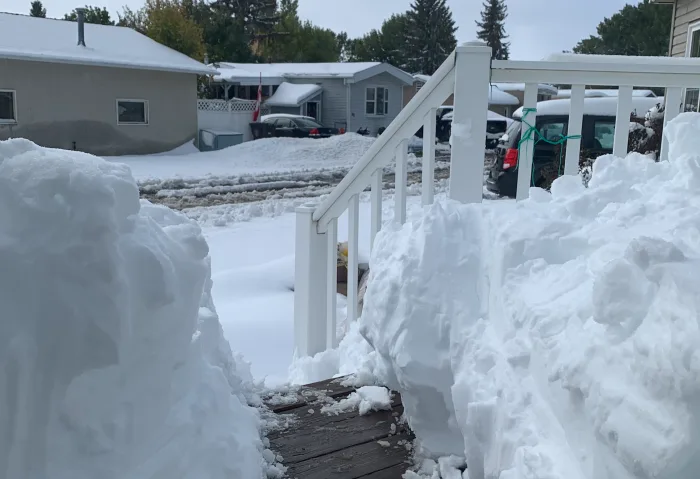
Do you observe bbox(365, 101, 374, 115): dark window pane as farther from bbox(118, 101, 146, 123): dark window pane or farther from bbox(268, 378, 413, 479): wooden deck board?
bbox(268, 378, 413, 479): wooden deck board

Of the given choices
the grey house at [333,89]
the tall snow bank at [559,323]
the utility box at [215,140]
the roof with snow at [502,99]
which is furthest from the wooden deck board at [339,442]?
the roof with snow at [502,99]

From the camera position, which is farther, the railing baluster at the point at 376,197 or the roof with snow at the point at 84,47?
the roof with snow at the point at 84,47

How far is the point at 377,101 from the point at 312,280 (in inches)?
1049

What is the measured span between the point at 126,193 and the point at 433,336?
112 cm

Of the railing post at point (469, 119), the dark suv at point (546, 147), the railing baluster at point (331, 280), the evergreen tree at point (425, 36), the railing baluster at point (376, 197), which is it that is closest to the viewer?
the railing post at point (469, 119)

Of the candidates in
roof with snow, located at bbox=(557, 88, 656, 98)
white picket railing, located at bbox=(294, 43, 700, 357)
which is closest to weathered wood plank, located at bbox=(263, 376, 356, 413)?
white picket railing, located at bbox=(294, 43, 700, 357)

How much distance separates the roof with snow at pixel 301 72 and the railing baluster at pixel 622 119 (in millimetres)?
25584

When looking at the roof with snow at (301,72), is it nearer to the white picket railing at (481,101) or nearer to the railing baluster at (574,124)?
the white picket railing at (481,101)

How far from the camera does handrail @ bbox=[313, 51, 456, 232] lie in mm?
3250

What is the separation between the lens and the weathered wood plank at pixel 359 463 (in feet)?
7.77

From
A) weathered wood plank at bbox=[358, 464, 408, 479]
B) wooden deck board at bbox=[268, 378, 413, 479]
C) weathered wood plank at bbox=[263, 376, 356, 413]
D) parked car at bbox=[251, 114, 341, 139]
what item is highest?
parked car at bbox=[251, 114, 341, 139]

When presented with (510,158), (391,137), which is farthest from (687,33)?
(391,137)

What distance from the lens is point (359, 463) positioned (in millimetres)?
2443

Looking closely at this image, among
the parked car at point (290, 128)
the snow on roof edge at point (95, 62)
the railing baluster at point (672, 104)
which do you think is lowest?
the parked car at point (290, 128)
